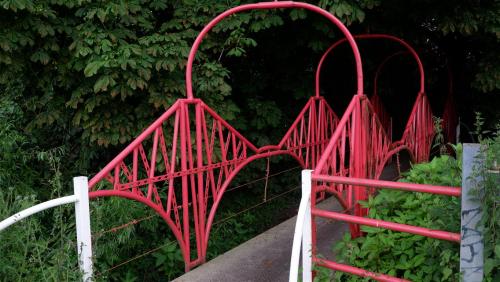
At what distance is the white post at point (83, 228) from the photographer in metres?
2.74

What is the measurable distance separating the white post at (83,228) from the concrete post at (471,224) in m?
2.00

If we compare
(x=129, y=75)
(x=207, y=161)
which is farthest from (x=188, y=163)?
(x=129, y=75)

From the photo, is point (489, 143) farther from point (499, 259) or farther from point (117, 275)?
point (117, 275)

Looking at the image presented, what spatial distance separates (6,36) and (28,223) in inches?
97.6

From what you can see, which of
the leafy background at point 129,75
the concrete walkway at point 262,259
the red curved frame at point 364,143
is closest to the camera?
the red curved frame at point 364,143

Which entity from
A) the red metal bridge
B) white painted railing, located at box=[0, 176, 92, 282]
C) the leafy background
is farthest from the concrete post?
the leafy background

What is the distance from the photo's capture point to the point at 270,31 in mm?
7039

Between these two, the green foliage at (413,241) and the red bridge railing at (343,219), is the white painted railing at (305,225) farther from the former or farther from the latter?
the green foliage at (413,241)

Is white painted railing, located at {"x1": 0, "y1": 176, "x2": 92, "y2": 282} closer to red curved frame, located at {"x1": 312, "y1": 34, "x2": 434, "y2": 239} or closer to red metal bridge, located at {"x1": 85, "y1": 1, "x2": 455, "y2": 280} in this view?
red metal bridge, located at {"x1": 85, "y1": 1, "x2": 455, "y2": 280}

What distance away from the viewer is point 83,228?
2746 millimetres

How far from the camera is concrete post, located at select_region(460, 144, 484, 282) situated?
2.05 m

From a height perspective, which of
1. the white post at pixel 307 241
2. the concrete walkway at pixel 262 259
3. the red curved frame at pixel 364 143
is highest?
the red curved frame at pixel 364 143

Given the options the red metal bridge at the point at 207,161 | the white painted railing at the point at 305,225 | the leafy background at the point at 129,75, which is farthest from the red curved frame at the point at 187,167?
the white painted railing at the point at 305,225

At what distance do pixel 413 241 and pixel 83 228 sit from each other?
1.89 m
